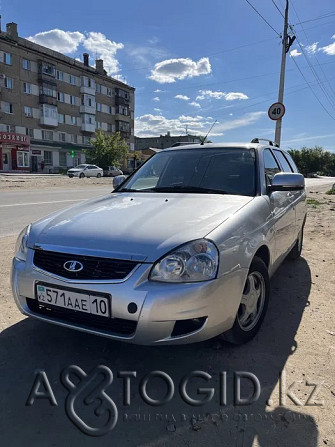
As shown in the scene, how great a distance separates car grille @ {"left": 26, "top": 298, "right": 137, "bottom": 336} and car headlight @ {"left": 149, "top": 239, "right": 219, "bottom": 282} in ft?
1.18

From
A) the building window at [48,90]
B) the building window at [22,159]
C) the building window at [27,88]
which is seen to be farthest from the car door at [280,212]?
the building window at [48,90]

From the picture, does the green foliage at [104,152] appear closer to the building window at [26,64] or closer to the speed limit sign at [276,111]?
the building window at [26,64]

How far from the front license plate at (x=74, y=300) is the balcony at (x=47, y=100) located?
5209 cm

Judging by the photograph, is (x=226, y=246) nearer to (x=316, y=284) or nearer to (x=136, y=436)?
(x=136, y=436)

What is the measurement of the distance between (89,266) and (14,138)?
45873 mm

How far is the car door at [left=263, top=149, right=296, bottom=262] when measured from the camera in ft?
11.5

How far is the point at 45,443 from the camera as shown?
1.87 meters

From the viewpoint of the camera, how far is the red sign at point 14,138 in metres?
Result: 42.1

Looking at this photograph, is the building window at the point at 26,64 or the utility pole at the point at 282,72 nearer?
the utility pole at the point at 282,72

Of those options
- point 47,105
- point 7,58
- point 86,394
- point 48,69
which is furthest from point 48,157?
point 86,394

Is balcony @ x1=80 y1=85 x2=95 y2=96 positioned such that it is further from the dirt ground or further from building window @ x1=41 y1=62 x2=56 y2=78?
the dirt ground

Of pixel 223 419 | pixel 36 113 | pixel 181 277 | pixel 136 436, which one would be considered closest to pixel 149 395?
pixel 136 436

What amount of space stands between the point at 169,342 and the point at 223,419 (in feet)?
1.72

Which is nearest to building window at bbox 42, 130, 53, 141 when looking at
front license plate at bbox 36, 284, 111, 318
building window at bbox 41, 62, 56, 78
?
building window at bbox 41, 62, 56, 78
